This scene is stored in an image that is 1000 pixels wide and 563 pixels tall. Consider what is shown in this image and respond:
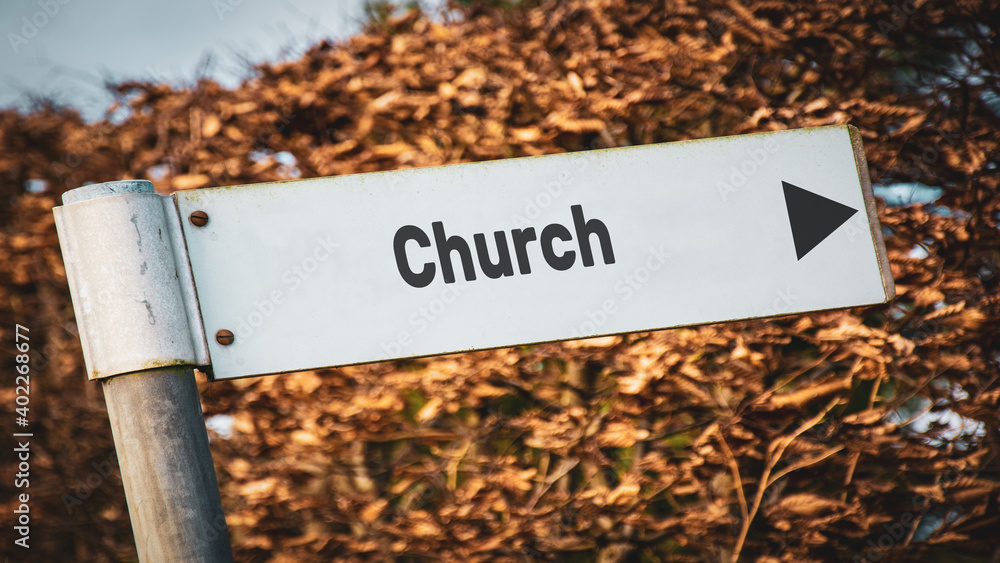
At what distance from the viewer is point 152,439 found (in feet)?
1.95

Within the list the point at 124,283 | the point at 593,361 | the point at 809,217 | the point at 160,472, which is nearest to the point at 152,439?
the point at 160,472

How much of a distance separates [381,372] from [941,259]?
190 cm

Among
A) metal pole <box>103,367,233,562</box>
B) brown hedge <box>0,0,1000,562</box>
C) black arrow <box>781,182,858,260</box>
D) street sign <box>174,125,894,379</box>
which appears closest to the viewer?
metal pole <box>103,367,233,562</box>

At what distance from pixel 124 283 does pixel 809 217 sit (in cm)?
79

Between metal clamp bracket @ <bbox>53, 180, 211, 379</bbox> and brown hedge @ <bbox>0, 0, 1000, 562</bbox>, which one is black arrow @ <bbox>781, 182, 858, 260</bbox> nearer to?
metal clamp bracket @ <bbox>53, 180, 211, 379</bbox>

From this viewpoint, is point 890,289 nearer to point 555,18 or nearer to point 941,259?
point 941,259

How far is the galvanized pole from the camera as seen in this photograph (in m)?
0.59

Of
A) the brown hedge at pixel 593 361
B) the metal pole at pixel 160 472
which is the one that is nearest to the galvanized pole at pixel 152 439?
the metal pole at pixel 160 472

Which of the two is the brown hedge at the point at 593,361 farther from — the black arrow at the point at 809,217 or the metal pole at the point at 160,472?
the metal pole at the point at 160,472

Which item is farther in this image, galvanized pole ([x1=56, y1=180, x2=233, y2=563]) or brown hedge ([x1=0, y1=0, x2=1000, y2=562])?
brown hedge ([x1=0, y1=0, x2=1000, y2=562])

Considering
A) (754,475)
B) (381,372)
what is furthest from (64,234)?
(754,475)

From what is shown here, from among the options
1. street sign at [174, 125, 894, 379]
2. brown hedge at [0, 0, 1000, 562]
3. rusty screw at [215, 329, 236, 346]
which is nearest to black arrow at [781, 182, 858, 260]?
street sign at [174, 125, 894, 379]

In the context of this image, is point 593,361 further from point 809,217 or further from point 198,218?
point 198,218

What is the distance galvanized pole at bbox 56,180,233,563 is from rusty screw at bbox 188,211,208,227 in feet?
Answer: 0.23
